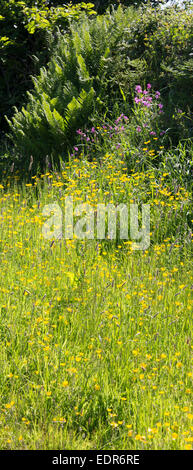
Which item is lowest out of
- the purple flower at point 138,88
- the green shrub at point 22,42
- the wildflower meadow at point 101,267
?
the wildflower meadow at point 101,267

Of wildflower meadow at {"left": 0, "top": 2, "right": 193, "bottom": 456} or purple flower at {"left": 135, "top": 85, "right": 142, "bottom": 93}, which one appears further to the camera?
purple flower at {"left": 135, "top": 85, "right": 142, "bottom": 93}

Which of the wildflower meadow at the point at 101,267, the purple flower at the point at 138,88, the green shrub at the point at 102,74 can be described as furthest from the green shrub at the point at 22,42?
the purple flower at the point at 138,88

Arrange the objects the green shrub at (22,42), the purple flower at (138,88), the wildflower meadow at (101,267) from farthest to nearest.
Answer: the green shrub at (22,42) < the purple flower at (138,88) < the wildflower meadow at (101,267)

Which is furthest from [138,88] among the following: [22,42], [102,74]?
[22,42]

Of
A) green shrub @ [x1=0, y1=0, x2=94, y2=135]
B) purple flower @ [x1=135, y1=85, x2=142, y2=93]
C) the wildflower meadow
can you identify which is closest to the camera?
the wildflower meadow

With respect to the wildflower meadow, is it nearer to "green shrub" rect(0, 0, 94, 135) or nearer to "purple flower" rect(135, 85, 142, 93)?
"purple flower" rect(135, 85, 142, 93)

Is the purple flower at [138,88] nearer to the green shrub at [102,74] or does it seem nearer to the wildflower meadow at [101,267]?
the wildflower meadow at [101,267]

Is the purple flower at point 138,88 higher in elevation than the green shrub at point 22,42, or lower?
lower

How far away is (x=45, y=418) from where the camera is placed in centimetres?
245

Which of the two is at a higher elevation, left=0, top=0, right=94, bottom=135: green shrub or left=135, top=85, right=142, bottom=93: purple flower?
left=0, top=0, right=94, bottom=135: green shrub

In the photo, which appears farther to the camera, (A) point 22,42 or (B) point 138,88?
(A) point 22,42

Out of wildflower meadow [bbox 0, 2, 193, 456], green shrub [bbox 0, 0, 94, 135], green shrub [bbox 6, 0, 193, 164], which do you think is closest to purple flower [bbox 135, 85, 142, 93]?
wildflower meadow [bbox 0, 2, 193, 456]

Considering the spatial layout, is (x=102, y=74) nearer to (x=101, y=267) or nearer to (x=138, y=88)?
(x=138, y=88)

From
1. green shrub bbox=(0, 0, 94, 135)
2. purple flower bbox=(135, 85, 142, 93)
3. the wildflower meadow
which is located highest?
green shrub bbox=(0, 0, 94, 135)
